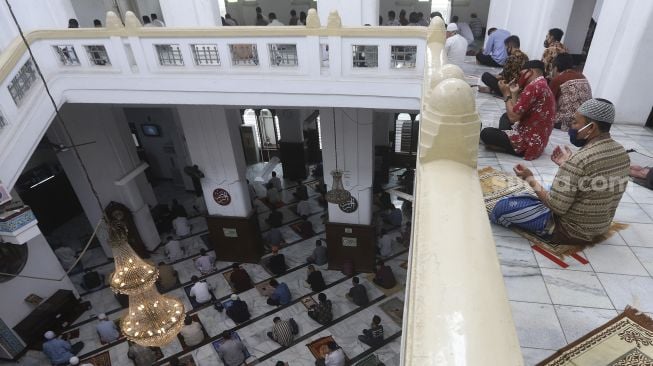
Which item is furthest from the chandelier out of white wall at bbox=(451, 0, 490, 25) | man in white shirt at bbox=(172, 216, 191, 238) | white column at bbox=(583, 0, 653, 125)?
white wall at bbox=(451, 0, 490, 25)

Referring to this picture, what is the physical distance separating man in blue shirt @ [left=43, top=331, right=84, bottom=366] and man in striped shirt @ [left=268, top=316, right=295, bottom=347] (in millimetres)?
3896

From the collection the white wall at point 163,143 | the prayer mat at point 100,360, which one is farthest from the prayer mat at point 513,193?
the white wall at point 163,143

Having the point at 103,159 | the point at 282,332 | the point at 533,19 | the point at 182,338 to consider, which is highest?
the point at 533,19

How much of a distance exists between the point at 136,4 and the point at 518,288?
1387 centimetres

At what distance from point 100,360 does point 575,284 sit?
8.19 metres

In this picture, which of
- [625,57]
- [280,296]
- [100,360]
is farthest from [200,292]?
[625,57]

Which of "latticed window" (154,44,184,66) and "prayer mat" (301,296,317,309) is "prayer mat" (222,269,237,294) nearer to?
"prayer mat" (301,296,317,309)

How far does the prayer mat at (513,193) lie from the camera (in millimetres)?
2918

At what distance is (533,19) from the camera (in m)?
7.81

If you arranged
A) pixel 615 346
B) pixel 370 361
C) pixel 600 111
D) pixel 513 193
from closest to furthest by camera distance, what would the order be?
pixel 615 346 → pixel 600 111 → pixel 513 193 → pixel 370 361

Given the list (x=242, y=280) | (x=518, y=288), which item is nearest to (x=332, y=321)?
(x=242, y=280)

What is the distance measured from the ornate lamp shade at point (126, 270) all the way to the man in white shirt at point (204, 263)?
577 centimetres

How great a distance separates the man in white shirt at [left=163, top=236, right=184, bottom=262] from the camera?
949 centimetres

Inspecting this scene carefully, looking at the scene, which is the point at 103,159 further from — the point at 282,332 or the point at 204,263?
the point at 282,332
